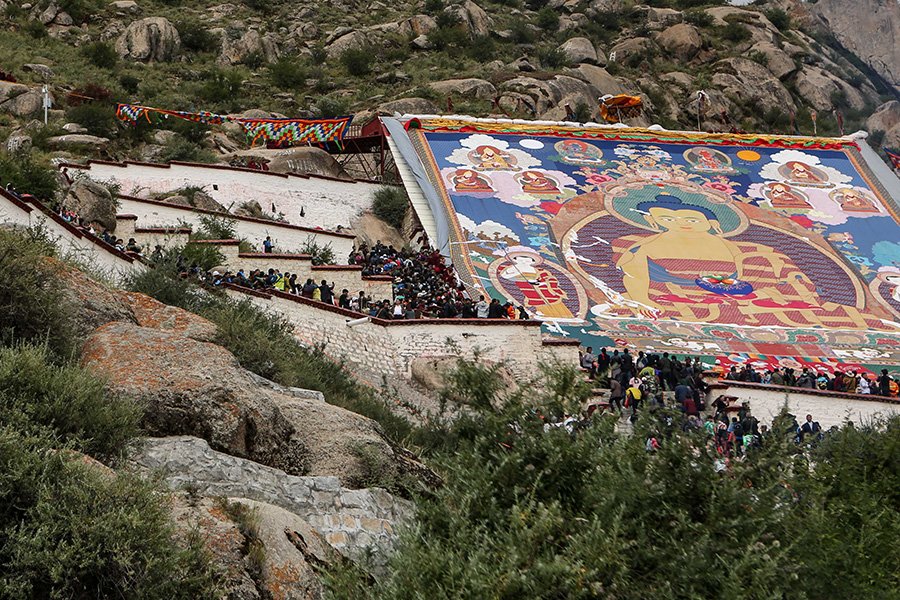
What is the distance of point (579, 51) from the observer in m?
50.1

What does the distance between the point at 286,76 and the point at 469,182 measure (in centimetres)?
1888

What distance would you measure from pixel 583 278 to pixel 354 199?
855cm

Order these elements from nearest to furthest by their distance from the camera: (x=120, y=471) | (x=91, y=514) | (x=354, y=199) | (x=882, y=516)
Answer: (x=91, y=514)
(x=120, y=471)
(x=882, y=516)
(x=354, y=199)

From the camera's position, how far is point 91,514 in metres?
5.81

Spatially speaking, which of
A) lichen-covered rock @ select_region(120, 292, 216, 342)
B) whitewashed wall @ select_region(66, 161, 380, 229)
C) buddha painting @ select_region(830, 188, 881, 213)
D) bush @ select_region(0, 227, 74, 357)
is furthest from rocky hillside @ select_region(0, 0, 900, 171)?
bush @ select_region(0, 227, 74, 357)

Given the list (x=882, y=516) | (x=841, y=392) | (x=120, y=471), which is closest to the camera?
(x=120, y=471)

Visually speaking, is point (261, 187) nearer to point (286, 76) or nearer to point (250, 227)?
point (250, 227)

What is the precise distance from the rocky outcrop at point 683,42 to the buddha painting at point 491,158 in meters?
27.5

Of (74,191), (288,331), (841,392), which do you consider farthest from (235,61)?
(841,392)

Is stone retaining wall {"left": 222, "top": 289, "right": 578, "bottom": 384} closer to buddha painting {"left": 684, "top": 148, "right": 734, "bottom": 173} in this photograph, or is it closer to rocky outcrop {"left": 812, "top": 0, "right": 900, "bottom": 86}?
buddha painting {"left": 684, "top": 148, "right": 734, "bottom": 173}

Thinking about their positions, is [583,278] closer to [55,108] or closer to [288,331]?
[288,331]

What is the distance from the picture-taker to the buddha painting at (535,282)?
21.4 metres

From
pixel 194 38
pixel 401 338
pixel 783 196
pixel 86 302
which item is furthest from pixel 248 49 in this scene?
pixel 86 302

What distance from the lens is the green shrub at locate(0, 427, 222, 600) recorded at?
548cm
